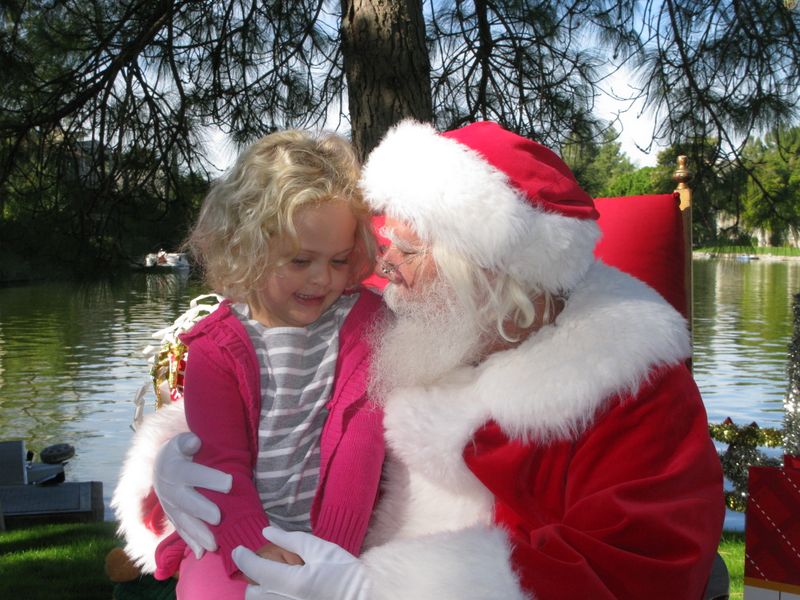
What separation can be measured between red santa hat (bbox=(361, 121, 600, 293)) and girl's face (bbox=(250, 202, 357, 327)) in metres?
0.10

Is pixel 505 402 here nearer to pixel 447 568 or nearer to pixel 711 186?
pixel 447 568

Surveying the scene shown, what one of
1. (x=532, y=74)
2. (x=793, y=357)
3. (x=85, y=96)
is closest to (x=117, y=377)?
(x=85, y=96)

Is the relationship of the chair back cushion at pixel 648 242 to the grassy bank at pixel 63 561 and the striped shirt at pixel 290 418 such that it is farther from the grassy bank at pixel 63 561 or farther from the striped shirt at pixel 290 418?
the grassy bank at pixel 63 561

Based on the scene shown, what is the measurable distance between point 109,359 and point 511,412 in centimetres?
1142

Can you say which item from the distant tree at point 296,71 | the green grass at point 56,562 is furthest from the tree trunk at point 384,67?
the green grass at point 56,562

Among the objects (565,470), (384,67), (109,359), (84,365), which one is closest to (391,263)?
(565,470)

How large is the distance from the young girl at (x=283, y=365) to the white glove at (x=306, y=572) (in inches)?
3.0

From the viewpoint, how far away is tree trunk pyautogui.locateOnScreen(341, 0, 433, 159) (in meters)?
3.30

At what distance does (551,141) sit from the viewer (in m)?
4.52

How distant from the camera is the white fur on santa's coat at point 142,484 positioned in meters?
1.83

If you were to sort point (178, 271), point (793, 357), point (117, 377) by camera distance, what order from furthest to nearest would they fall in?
point (117, 377) → point (178, 271) → point (793, 357)

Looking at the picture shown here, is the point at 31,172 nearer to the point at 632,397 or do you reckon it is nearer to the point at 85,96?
the point at 85,96

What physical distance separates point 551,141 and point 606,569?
3562 mm

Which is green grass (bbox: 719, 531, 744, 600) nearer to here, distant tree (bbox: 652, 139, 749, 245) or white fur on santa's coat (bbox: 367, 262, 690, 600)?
distant tree (bbox: 652, 139, 749, 245)
